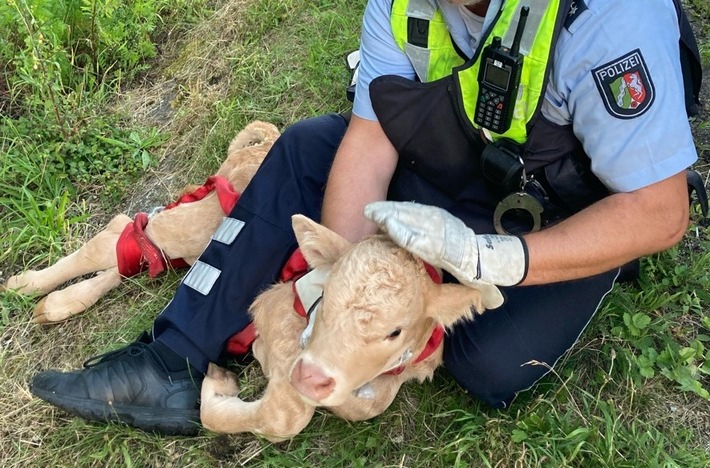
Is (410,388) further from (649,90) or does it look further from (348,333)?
(649,90)

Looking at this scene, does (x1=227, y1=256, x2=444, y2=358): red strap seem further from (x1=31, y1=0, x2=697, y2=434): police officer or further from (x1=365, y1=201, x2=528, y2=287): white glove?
(x1=365, y1=201, x2=528, y2=287): white glove

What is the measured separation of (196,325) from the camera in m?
3.89

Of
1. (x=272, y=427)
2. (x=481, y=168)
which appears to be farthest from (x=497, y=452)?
(x=481, y=168)

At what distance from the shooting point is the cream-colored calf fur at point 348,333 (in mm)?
2756

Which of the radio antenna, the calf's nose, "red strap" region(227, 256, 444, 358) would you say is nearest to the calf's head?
the calf's nose

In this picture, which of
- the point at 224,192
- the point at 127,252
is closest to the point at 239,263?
the point at 224,192

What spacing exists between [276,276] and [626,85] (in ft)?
6.88

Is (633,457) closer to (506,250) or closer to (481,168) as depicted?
(506,250)

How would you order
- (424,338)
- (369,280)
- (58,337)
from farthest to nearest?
1. (58,337)
2. (424,338)
3. (369,280)

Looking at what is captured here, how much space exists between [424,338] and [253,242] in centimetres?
121

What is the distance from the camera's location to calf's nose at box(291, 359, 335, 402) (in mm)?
2688

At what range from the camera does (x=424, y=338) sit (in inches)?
129

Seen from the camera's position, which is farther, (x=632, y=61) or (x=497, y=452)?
(x=497, y=452)

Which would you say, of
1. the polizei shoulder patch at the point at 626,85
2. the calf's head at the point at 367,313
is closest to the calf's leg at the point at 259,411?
the calf's head at the point at 367,313
